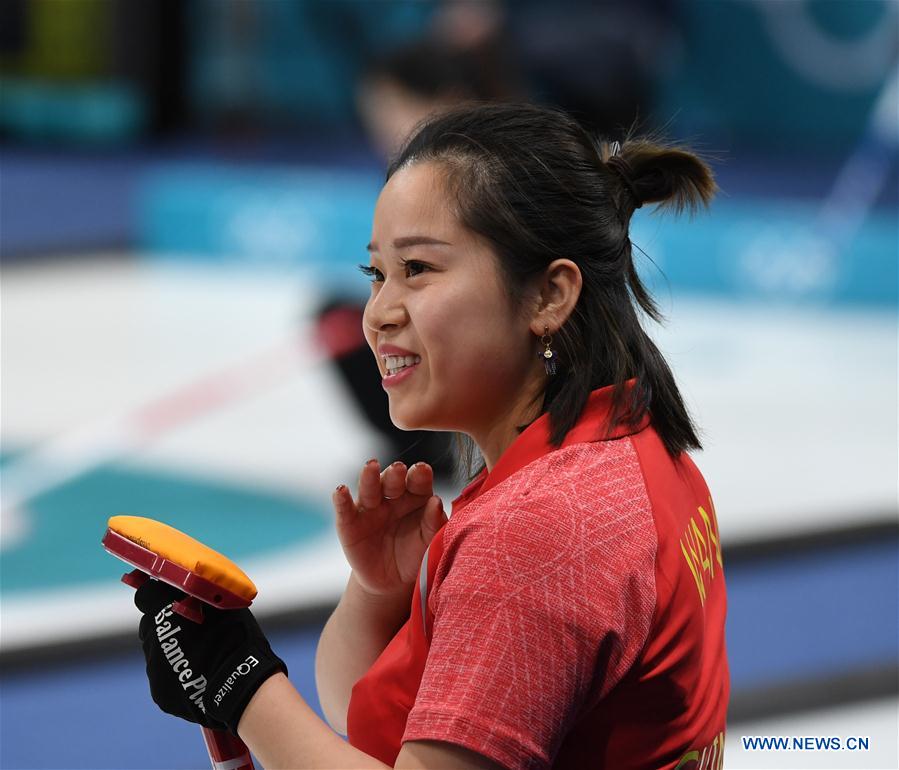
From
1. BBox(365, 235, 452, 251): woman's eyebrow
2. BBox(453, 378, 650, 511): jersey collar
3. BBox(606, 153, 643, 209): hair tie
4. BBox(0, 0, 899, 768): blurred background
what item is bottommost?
BBox(453, 378, 650, 511): jersey collar

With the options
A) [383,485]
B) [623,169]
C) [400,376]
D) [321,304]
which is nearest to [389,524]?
[383,485]

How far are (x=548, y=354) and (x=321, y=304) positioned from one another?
334cm

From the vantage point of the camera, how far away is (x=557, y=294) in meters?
1.37

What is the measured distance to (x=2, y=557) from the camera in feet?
11.6

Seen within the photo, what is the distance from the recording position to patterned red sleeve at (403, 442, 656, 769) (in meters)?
1.12

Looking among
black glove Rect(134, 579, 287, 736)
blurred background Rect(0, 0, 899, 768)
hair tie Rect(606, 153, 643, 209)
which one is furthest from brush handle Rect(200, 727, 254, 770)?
blurred background Rect(0, 0, 899, 768)

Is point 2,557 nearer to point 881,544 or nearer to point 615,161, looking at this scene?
point 881,544

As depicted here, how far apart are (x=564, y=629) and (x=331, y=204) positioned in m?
6.73

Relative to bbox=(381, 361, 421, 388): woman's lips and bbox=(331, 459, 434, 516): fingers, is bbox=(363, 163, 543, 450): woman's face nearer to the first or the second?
bbox=(381, 361, 421, 388): woman's lips

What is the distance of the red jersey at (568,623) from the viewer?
1127 millimetres

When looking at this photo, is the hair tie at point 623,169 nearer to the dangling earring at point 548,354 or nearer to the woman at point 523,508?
the woman at point 523,508

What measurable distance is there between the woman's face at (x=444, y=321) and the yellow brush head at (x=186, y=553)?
228 millimetres

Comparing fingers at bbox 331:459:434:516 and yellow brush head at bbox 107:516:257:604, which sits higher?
fingers at bbox 331:459:434:516

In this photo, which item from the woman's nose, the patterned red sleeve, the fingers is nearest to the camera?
Result: the patterned red sleeve
